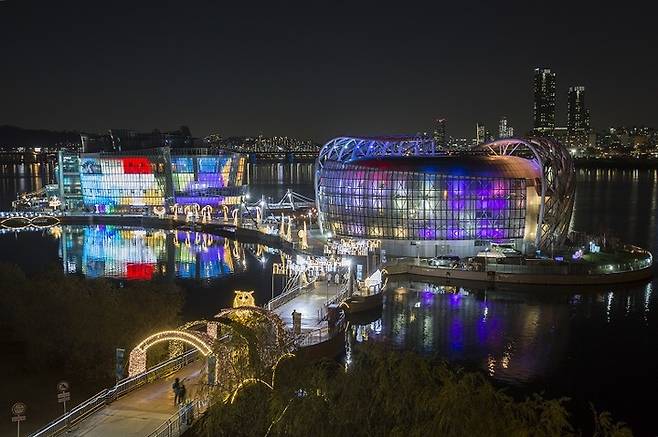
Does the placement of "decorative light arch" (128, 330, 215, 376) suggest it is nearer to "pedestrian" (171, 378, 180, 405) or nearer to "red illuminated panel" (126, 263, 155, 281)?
"pedestrian" (171, 378, 180, 405)

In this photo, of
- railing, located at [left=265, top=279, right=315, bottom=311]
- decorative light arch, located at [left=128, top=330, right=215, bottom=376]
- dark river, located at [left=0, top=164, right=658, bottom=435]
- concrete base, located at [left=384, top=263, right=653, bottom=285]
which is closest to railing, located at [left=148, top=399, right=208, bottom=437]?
decorative light arch, located at [left=128, top=330, right=215, bottom=376]

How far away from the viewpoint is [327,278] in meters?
41.9

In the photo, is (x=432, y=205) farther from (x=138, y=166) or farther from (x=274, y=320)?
(x=138, y=166)

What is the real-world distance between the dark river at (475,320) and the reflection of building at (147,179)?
31567 mm

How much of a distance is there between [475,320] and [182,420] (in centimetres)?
2258

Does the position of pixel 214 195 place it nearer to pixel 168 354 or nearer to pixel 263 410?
pixel 168 354

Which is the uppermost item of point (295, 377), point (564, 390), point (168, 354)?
point (295, 377)

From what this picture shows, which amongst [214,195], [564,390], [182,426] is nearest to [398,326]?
[564,390]

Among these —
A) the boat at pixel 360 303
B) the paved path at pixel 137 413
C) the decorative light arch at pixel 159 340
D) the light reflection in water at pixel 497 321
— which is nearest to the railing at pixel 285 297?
the boat at pixel 360 303

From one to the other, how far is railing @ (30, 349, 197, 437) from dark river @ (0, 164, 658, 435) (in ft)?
13.5

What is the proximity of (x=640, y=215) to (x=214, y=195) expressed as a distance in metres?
59.0

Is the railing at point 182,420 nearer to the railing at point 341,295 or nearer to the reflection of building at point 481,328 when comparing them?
the reflection of building at point 481,328

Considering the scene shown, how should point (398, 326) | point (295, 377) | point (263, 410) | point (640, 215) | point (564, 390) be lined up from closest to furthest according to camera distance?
point (263, 410), point (295, 377), point (564, 390), point (398, 326), point (640, 215)

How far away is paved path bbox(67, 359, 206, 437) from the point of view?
17719mm
